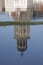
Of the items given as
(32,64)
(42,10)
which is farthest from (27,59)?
(42,10)

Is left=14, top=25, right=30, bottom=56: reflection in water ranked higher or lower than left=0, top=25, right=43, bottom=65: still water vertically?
lower

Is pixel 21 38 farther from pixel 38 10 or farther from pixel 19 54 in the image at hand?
pixel 38 10

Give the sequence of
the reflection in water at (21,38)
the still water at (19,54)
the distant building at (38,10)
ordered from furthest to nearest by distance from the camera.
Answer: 1. the distant building at (38,10)
2. the reflection in water at (21,38)
3. the still water at (19,54)

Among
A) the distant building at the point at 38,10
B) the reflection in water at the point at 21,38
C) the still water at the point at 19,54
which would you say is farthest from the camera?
the distant building at the point at 38,10

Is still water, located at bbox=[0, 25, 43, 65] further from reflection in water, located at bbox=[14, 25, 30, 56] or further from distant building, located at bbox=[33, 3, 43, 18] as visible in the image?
distant building, located at bbox=[33, 3, 43, 18]

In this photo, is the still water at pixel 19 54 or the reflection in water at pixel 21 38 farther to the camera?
the reflection in water at pixel 21 38

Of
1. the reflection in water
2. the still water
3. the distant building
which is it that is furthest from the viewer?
the distant building

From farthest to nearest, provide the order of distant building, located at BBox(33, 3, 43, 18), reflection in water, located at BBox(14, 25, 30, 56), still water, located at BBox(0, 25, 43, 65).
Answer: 1. distant building, located at BBox(33, 3, 43, 18)
2. reflection in water, located at BBox(14, 25, 30, 56)
3. still water, located at BBox(0, 25, 43, 65)

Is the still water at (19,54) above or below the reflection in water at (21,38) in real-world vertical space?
above

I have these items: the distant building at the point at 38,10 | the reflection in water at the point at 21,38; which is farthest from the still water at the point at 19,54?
the distant building at the point at 38,10

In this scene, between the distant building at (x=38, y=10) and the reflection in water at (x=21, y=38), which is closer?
the reflection in water at (x=21, y=38)

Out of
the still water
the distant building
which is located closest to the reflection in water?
the still water

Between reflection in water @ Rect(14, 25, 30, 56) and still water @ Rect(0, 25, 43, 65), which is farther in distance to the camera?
reflection in water @ Rect(14, 25, 30, 56)

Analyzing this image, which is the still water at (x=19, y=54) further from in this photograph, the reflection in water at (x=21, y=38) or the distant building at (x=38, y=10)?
the distant building at (x=38, y=10)
